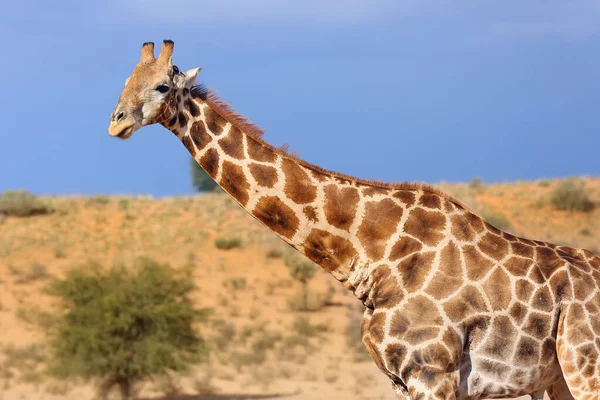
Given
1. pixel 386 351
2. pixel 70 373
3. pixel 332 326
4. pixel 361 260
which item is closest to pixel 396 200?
pixel 361 260

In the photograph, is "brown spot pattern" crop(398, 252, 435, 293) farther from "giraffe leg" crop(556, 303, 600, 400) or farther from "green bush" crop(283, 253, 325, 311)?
"green bush" crop(283, 253, 325, 311)

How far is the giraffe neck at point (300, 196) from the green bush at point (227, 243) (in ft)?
92.2

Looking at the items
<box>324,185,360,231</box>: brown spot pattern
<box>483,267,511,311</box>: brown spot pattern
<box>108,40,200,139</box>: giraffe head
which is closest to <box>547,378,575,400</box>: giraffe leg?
<box>483,267,511,311</box>: brown spot pattern

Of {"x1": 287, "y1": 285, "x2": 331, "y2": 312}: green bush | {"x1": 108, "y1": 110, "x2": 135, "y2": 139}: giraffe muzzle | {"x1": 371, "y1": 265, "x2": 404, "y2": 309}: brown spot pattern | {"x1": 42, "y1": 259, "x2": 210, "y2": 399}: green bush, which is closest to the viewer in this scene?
{"x1": 108, "y1": 110, "x2": 135, "y2": 139}: giraffe muzzle

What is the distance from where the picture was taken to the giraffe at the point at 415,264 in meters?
5.58

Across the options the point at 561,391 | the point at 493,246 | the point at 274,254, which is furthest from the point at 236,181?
the point at 274,254

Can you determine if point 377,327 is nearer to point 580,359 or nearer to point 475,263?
point 475,263

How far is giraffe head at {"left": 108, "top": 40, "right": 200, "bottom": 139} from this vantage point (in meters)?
5.61

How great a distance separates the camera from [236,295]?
29344 millimetres

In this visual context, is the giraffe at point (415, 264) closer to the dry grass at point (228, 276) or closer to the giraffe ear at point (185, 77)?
the giraffe ear at point (185, 77)

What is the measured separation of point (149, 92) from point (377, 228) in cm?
191

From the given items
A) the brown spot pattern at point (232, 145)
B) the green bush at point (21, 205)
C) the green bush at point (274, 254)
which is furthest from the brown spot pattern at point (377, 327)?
the green bush at point (21, 205)

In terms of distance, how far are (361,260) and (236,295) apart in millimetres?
23871

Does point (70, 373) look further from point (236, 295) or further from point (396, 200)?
point (396, 200)
